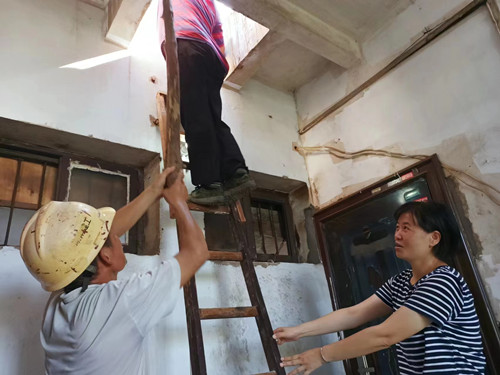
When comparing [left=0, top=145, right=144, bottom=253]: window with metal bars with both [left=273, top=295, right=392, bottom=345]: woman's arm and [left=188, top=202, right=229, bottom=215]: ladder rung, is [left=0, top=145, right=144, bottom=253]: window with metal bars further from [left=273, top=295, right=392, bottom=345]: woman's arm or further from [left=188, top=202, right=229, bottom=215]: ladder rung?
[left=273, top=295, right=392, bottom=345]: woman's arm

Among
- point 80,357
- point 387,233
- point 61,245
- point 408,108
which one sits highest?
point 408,108

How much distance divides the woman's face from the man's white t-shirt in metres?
0.85

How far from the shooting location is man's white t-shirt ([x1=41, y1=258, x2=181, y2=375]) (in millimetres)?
816

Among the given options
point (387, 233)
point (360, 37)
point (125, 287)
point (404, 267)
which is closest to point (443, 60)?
point (360, 37)

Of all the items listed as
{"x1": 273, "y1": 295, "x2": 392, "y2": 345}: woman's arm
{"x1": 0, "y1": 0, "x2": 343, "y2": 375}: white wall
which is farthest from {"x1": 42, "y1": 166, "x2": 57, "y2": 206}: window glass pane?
{"x1": 273, "y1": 295, "x2": 392, "y2": 345}: woman's arm

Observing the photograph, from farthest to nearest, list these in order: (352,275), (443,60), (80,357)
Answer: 1. (352,275)
2. (443,60)
3. (80,357)

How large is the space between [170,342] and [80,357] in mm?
858

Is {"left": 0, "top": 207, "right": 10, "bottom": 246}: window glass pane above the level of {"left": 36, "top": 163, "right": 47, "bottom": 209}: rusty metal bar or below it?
below

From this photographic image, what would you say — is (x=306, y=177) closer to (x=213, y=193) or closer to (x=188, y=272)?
(x=213, y=193)

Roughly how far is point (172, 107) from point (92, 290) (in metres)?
0.71

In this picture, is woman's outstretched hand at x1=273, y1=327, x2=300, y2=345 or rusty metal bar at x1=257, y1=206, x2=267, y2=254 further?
rusty metal bar at x1=257, y1=206, x2=267, y2=254

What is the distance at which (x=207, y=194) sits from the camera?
166 centimetres

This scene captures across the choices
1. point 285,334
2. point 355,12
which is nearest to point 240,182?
point 285,334

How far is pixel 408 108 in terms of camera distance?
2027mm
